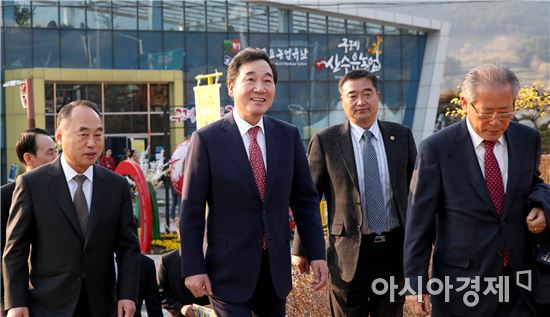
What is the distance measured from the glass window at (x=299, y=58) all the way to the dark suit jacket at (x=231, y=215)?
3580 cm

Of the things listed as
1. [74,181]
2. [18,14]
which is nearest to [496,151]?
[74,181]

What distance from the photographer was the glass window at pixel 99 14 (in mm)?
37062

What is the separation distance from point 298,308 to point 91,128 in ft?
9.60

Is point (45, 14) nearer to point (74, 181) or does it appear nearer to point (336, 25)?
point (336, 25)

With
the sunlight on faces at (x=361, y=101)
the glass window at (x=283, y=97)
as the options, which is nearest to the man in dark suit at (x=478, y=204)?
the sunlight on faces at (x=361, y=101)

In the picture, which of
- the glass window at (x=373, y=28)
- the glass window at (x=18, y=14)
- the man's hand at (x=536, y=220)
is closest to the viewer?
the man's hand at (x=536, y=220)

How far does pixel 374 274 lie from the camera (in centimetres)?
579

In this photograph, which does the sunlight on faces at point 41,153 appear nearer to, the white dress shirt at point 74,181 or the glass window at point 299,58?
the white dress shirt at point 74,181

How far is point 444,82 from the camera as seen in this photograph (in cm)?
4981

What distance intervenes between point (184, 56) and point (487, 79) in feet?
115

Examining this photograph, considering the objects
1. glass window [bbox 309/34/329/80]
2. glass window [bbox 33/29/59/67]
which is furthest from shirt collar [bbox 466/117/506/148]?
glass window [bbox 309/34/329/80]

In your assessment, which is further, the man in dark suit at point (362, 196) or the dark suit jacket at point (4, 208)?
the man in dark suit at point (362, 196)

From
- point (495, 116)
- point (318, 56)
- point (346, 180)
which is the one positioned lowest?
point (346, 180)

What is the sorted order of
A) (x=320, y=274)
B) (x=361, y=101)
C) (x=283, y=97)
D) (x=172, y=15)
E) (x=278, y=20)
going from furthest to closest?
(x=278, y=20) < (x=283, y=97) < (x=172, y=15) < (x=361, y=101) < (x=320, y=274)
